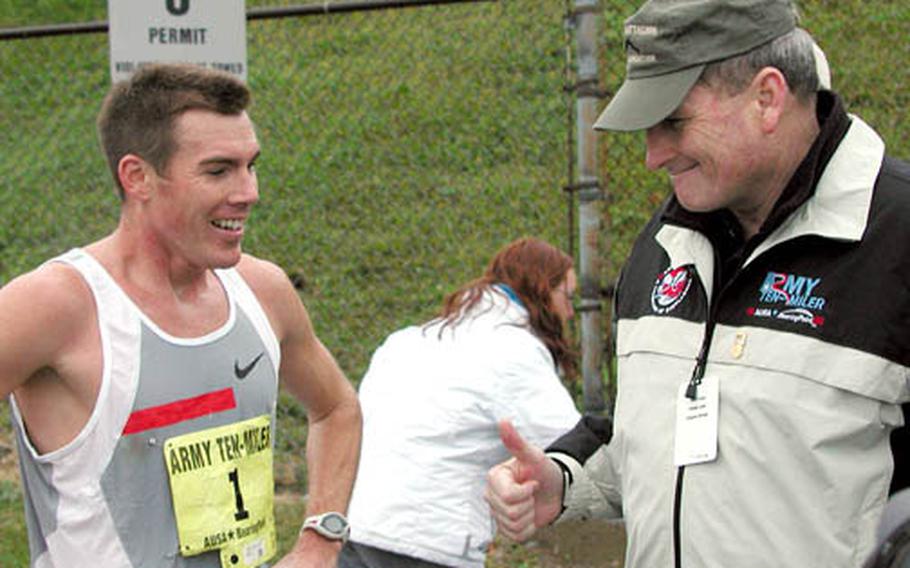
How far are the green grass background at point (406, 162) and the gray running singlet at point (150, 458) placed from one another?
3.00 metres

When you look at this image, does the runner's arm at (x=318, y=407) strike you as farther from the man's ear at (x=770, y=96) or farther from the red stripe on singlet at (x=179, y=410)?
the man's ear at (x=770, y=96)

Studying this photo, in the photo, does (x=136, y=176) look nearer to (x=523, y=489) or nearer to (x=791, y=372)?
(x=523, y=489)

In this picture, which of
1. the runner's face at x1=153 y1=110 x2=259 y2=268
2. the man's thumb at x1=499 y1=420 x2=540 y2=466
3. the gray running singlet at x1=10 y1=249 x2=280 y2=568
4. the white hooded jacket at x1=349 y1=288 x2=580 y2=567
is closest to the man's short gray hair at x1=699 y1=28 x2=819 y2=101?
the man's thumb at x1=499 y1=420 x2=540 y2=466

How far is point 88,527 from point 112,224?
19.6 feet

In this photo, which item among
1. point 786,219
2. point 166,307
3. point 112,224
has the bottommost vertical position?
point 112,224

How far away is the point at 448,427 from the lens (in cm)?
425

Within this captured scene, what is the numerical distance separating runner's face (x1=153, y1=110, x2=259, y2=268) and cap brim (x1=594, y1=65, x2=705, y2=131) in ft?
3.09

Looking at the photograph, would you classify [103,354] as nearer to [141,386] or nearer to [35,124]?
[141,386]

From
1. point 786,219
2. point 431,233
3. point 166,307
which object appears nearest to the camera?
point 786,219

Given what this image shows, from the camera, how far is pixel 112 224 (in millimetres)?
8359

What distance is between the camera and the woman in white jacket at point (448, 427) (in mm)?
4203

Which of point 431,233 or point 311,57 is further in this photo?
point 311,57

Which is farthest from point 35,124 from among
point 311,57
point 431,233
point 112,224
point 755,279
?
point 755,279

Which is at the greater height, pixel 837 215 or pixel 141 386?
pixel 837 215
